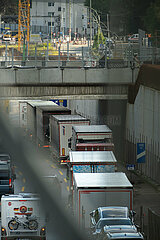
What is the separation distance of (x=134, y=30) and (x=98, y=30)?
94 mm

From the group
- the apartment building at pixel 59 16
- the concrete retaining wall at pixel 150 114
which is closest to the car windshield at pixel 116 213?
the concrete retaining wall at pixel 150 114

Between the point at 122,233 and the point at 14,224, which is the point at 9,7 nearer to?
the point at 122,233

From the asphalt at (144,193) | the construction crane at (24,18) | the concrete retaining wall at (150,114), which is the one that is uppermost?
the construction crane at (24,18)

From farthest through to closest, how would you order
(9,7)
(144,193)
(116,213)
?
(144,193)
(116,213)
(9,7)

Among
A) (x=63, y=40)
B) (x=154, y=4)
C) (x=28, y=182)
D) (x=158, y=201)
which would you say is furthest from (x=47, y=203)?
(x=158, y=201)

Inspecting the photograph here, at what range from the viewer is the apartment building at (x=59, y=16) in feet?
1.70

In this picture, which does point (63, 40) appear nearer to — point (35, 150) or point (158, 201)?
point (35, 150)

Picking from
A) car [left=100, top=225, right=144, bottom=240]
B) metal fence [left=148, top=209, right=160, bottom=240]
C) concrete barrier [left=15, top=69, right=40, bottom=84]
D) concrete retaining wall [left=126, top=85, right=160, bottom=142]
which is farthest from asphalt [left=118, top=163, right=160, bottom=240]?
concrete barrier [left=15, top=69, right=40, bottom=84]

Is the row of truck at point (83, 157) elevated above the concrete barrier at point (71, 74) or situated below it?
below

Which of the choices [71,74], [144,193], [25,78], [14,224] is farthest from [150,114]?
[25,78]

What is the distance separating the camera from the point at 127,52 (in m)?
0.59

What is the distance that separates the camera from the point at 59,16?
56 cm

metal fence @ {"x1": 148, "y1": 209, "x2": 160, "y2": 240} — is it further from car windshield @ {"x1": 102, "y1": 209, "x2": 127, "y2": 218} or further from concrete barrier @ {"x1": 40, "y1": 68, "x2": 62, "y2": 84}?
concrete barrier @ {"x1": 40, "y1": 68, "x2": 62, "y2": 84}

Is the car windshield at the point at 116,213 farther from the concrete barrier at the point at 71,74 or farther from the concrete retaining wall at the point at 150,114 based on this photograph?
the concrete barrier at the point at 71,74
